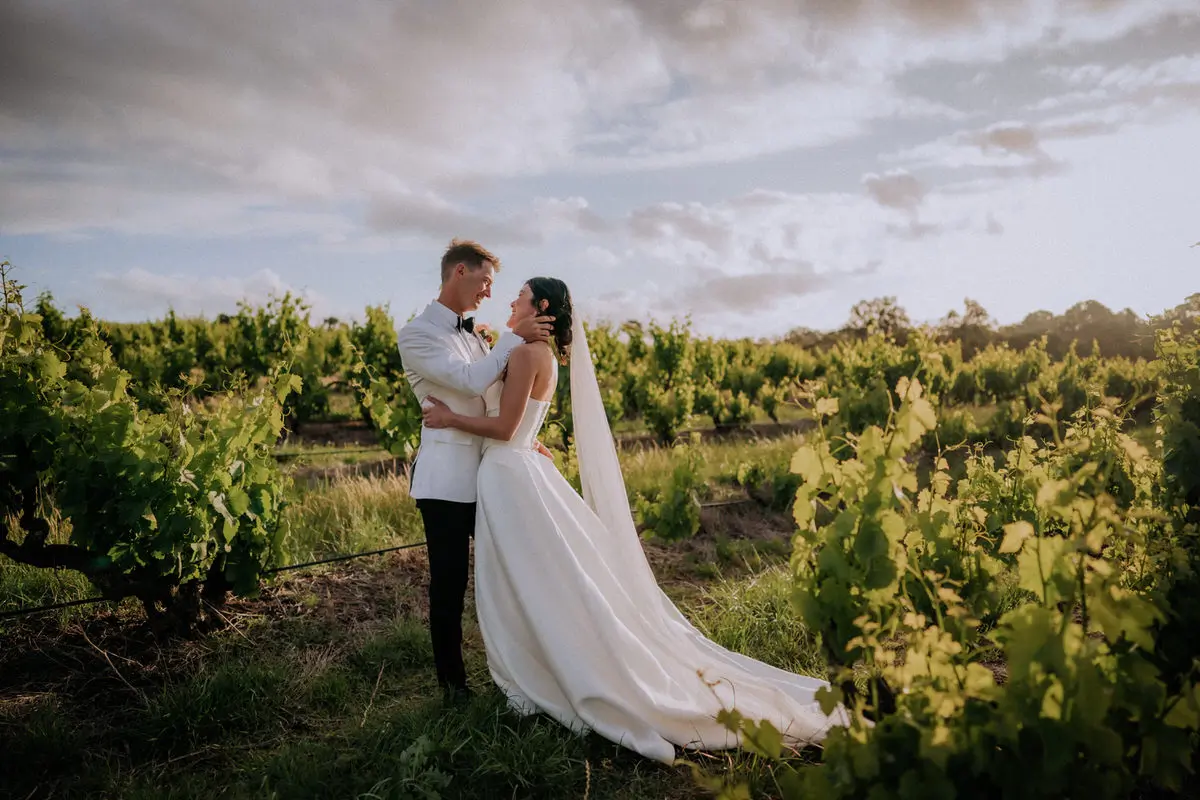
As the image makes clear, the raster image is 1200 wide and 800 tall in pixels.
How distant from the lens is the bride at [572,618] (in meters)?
3.52

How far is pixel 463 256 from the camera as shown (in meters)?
3.92

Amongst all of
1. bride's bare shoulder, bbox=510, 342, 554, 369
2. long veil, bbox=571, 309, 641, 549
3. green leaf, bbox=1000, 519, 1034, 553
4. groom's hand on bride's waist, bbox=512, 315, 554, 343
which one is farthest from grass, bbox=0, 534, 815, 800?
groom's hand on bride's waist, bbox=512, 315, 554, 343

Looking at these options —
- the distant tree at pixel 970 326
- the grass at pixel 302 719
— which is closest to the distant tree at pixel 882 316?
the distant tree at pixel 970 326

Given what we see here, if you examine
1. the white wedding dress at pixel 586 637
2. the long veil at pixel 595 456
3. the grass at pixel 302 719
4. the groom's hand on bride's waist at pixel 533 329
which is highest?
the groom's hand on bride's waist at pixel 533 329

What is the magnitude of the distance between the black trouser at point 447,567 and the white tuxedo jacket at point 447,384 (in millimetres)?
95

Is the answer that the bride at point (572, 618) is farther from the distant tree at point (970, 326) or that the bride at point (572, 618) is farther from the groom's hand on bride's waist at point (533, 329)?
the distant tree at point (970, 326)

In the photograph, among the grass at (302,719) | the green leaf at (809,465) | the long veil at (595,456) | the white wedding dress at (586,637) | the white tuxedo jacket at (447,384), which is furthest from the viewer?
the long veil at (595,456)

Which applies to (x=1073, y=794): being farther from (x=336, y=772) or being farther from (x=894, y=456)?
(x=336, y=772)

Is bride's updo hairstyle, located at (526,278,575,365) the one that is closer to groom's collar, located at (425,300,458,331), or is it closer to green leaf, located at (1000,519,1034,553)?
groom's collar, located at (425,300,458,331)

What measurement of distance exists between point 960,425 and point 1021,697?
12.3 metres

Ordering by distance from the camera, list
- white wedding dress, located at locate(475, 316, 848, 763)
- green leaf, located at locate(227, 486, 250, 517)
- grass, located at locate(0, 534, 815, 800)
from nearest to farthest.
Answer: grass, located at locate(0, 534, 815, 800), white wedding dress, located at locate(475, 316, 848, 763), green leaf, located at locate(227, 486, 250, 517)

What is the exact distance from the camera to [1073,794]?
1.96m

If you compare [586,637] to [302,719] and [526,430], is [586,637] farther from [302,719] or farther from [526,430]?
[302,719]

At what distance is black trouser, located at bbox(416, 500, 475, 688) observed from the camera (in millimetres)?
3801
